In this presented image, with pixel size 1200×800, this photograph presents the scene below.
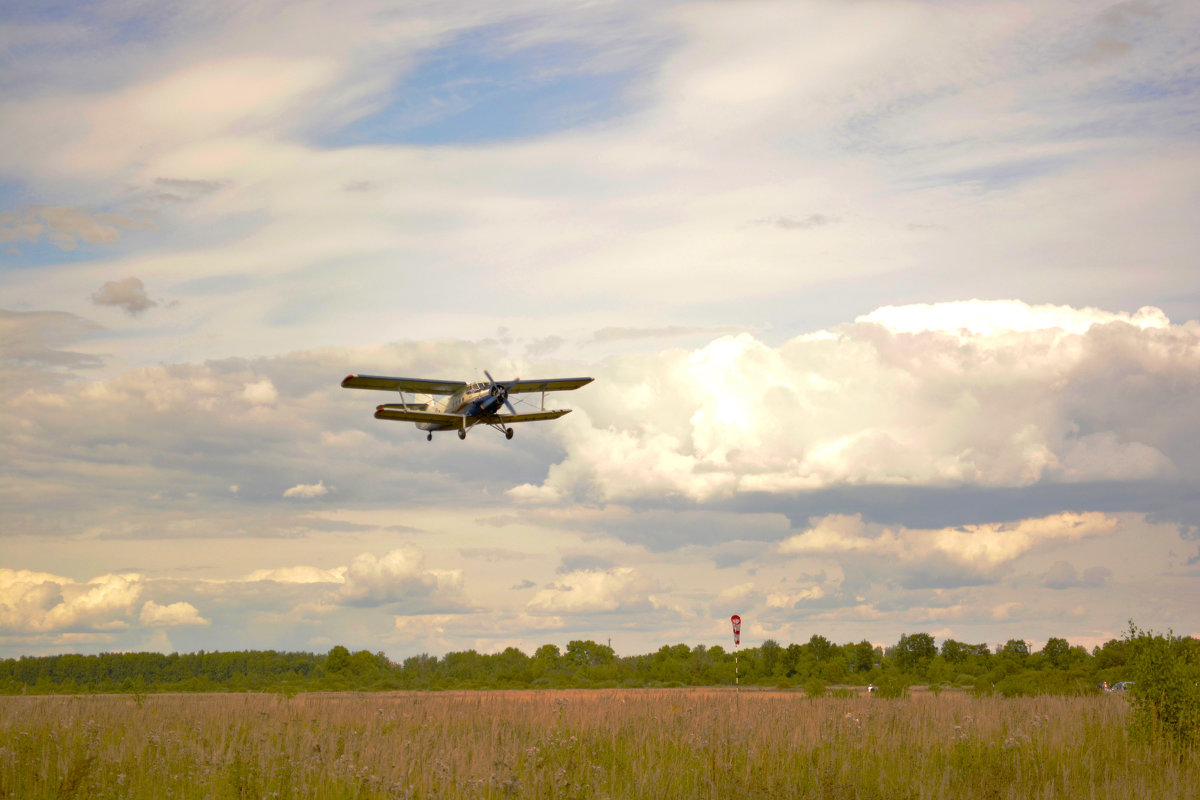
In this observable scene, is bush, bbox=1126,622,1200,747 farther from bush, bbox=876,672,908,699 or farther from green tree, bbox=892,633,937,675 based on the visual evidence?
green tree, bbox=892,633,937,675

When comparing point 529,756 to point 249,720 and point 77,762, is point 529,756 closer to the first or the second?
point 77,762

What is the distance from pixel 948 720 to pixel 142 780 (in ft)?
70.4

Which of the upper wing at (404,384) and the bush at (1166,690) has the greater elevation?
the upper wing at (404,384)

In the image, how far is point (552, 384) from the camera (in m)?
56.6

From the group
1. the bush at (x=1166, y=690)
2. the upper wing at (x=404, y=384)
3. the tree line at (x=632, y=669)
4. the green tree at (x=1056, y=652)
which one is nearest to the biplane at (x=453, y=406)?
the upper wing at (x=404, y=384)

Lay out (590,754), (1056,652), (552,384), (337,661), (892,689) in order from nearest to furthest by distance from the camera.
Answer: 1. (590,754)
2. (892,689)
3. (552,384)
4. (1056,652)
5. (337,661)

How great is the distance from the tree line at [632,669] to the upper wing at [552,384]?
18.0m

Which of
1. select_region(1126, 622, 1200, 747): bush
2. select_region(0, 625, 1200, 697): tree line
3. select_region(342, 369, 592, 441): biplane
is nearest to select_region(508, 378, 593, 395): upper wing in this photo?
select_region(342, 369, 592, 441): biplane

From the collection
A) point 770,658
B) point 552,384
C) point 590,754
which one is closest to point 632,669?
point 770,658

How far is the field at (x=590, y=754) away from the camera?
18.7m

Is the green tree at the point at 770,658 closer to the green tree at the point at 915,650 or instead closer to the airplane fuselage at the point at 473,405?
the green tree at the point at 915,650

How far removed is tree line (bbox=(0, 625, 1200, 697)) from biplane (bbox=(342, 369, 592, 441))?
17.4 metres

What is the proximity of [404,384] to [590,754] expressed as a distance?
31.9 m

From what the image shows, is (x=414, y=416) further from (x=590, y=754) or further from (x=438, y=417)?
(x=590, y=754)
